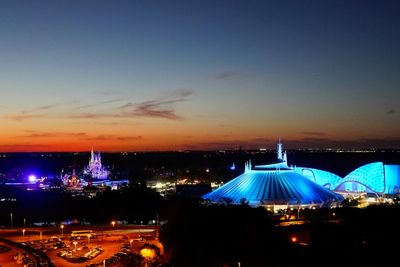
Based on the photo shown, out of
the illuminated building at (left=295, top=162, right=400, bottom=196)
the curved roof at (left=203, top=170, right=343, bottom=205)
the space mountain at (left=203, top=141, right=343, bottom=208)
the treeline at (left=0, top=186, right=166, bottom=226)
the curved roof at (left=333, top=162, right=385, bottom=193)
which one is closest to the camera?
the space mountain at (left=203, top=141, right=343, bottom=208)

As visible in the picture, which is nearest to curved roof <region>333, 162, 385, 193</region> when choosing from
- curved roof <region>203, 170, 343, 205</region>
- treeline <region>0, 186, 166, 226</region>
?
curved roof <region>203, 170, 343, 205</region>

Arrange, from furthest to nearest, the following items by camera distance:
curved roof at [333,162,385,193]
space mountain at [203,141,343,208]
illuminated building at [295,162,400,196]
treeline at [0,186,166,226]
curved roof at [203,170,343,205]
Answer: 1. curved roof at [333,162,385,193]
2. illuminated building at [295,162,400,196]
3. treeline at [0,186,166,226]
4. curved roof at [203,170,343,205]
5. space mountain at [203,141,343,208]

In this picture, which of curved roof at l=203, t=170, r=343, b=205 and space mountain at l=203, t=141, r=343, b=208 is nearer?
space mountain at l=203, t=141, r=343, b=208

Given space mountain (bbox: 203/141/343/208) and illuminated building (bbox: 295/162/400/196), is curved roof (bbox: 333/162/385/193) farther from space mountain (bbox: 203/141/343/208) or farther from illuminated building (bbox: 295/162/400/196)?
space mountain (bbox: 203/141/343/208)

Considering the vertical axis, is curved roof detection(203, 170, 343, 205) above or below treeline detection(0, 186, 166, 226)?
above

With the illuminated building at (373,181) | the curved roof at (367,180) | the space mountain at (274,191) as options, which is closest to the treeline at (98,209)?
the space mountain at (274,191)

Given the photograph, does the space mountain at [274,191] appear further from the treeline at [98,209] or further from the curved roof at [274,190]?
the treeline at [98,209]

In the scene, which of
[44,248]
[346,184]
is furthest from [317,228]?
[346,184]

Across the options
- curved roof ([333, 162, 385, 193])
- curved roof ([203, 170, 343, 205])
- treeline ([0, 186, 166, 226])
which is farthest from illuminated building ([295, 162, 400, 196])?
treeline ([0, 186, 166, 226])

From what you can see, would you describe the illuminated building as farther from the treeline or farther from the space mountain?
the treeline
